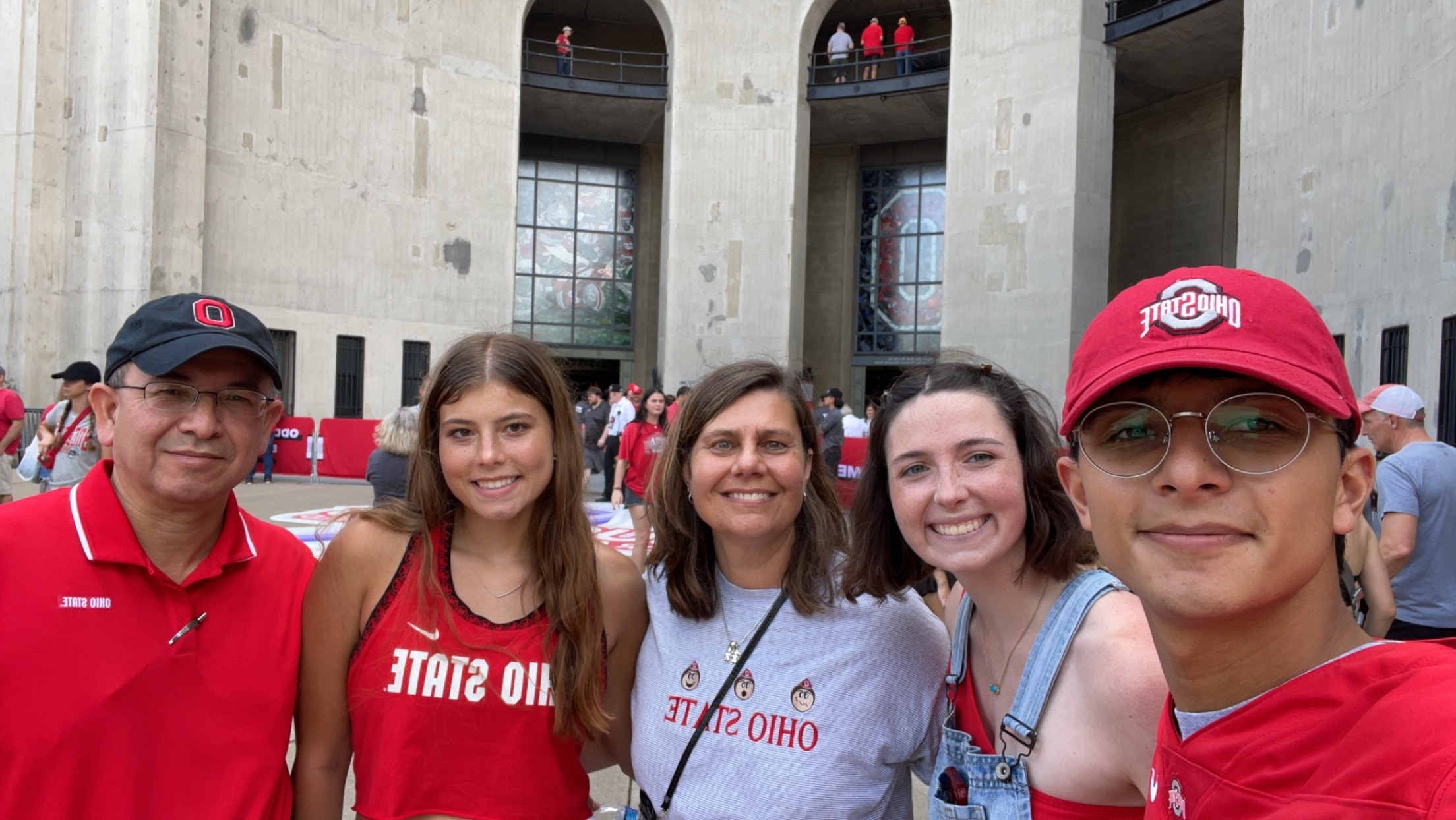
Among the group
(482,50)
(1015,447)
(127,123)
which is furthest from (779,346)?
(1015,447)

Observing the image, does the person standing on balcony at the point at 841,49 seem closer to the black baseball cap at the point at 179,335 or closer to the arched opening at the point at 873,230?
the arched opening at the point at 873,230

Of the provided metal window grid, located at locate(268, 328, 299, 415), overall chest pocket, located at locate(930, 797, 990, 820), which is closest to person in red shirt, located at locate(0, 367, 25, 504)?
overall chest pocket, located at locate(930, 797, 990, 820)

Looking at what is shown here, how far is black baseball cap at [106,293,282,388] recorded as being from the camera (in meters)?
1.83

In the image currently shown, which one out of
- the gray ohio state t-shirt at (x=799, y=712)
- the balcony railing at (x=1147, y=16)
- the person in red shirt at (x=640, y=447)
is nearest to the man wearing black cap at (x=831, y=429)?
the person in red shirt at (x=640, y=447)

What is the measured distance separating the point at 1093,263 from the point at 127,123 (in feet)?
61.2

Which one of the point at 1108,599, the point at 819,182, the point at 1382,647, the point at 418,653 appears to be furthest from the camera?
the point at 819,182

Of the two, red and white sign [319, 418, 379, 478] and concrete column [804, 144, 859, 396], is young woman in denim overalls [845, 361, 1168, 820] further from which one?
concrete column [804, 144, 859, 396]

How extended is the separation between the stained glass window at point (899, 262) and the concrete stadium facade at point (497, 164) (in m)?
2.48

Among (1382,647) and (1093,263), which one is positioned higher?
(1093,263)

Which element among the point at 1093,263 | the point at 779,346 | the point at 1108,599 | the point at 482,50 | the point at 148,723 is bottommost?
the point at 148,723

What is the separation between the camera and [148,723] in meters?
1.75

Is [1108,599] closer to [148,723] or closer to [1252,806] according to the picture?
[1252,806]

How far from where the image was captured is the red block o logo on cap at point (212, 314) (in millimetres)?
1900

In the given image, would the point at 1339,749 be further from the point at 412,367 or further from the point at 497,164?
the point at 497,164
